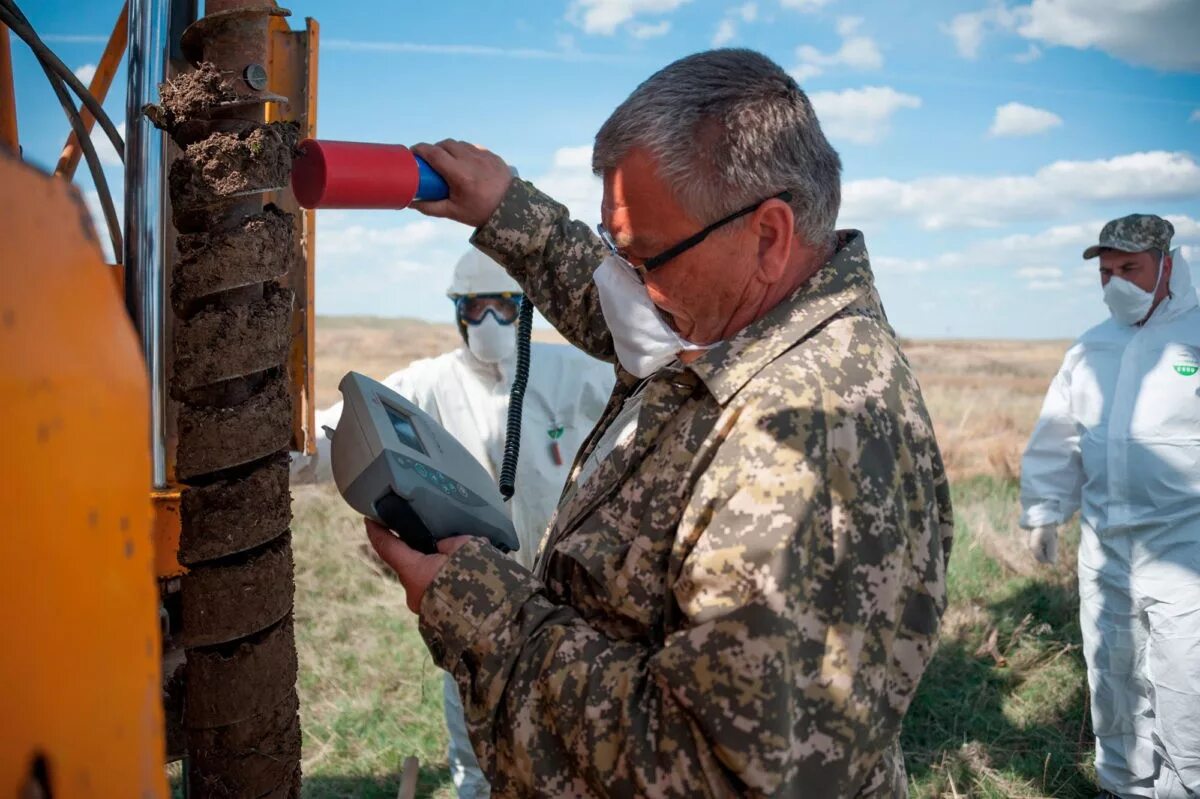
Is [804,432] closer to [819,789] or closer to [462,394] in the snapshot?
[819,789]

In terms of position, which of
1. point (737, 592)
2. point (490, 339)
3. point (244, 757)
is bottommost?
point (244, 757)

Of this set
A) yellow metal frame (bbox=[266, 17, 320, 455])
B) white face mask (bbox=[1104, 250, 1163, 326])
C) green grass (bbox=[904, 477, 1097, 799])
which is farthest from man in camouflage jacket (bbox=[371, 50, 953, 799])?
white face mask (bbox=[1104, 250, 1163, 326])

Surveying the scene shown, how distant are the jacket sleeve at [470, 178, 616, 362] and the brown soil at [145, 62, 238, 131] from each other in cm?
71

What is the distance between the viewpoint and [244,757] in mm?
1794

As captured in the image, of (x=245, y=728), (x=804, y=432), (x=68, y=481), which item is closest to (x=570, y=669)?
(x=804, y=432)

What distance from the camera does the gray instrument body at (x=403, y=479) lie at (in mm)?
1830

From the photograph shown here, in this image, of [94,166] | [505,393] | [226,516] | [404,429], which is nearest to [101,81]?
[94,166]

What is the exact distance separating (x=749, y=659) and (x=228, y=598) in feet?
2.99

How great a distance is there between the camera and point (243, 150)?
5.31 feet

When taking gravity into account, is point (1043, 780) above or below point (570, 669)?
below

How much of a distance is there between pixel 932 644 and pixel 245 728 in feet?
3.99

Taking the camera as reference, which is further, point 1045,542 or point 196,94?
point 1045,542

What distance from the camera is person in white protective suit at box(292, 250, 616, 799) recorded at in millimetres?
4543

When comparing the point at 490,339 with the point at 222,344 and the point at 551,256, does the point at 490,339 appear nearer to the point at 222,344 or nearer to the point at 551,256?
the point at 551,256
